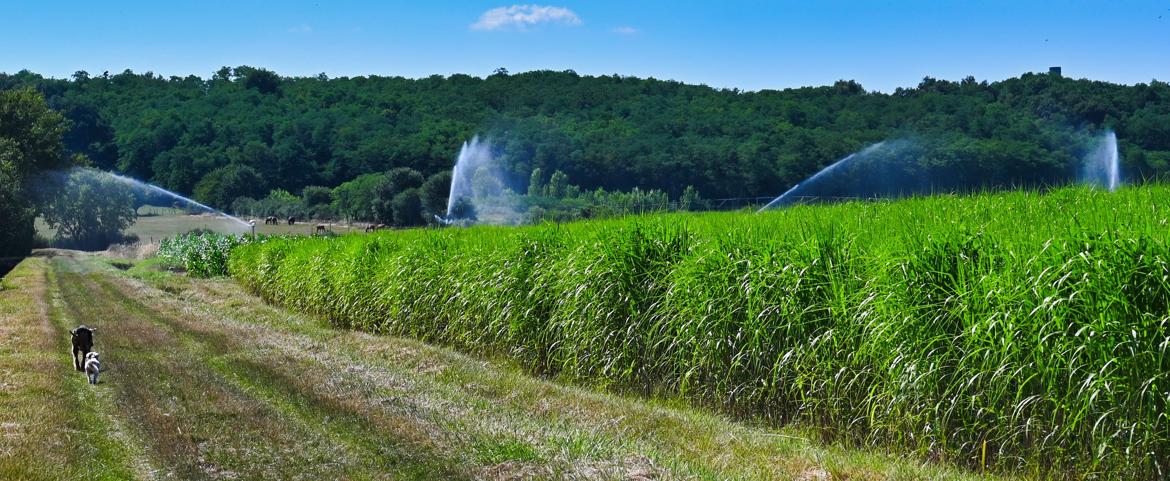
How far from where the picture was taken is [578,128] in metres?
67.7

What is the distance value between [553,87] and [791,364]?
81881 mm

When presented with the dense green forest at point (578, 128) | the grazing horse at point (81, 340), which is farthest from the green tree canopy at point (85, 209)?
the grazing horse at point (81, 340)

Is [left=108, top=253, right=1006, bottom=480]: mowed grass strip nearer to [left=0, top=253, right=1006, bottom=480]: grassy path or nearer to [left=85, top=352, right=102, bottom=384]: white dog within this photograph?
[left=0, top=253, right=1006, bottom=480]: grassy path

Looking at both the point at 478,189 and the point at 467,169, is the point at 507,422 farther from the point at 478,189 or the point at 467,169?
the point at 467,169

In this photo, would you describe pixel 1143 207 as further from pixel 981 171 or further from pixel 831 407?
pixel 981 171

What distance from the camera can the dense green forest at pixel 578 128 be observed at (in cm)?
3709

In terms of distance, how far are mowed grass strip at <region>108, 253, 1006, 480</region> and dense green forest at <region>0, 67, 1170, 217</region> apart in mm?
8378

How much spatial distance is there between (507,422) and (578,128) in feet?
198

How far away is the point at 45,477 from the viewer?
630 cm

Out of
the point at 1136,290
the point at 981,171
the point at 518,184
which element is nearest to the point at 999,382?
the point at 1136,290

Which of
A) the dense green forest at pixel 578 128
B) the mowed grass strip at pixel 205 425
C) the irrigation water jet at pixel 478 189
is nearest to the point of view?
the mowed grass strip at pixel 205 425

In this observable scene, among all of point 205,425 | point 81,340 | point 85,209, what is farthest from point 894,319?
point 85,209

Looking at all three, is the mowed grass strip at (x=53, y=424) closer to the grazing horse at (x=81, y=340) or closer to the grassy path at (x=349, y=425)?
the grassy path at (x=349, y=425)

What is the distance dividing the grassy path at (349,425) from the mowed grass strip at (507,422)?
2cm
